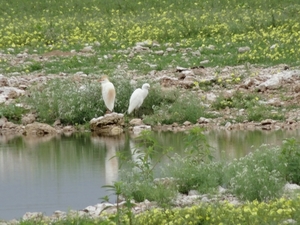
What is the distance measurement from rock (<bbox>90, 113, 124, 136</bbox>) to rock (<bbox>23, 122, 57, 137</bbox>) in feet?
2.73

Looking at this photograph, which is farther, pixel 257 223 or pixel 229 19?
pixel 229 19

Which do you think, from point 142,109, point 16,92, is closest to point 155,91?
point 142,109

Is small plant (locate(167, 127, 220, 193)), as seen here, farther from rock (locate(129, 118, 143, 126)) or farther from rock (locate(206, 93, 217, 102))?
rock (locate(206, 93, 217, 102))

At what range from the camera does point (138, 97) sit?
19.9 metres

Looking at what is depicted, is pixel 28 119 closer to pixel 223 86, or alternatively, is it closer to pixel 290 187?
pixel 223 86

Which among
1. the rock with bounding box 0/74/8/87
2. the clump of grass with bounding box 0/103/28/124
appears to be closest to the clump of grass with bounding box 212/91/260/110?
the clump of grass with bounding box 0/103/28/124

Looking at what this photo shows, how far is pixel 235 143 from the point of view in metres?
17.4

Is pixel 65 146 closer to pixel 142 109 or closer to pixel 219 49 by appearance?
pixel 142 109

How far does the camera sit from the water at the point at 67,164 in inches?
515

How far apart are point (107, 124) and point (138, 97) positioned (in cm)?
84

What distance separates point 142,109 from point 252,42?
644 centimetres

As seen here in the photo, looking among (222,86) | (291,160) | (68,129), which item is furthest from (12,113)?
(291,160)

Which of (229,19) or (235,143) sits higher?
(229,19)

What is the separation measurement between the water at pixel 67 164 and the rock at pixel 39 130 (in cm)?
51
